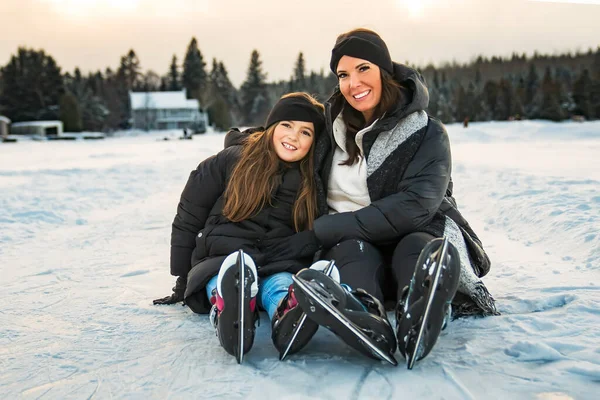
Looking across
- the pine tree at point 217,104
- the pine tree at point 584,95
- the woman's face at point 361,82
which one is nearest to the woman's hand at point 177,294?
the woman's face at point 361,82

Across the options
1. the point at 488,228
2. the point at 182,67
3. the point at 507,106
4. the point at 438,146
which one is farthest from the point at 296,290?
the point at 182,67

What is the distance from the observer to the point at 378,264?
2367 mm

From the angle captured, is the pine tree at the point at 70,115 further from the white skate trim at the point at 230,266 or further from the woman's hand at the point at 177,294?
the white skate trim at the point at 230,266

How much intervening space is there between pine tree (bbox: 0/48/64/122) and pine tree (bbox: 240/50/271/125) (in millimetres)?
25473

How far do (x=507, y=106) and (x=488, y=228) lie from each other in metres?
52.5

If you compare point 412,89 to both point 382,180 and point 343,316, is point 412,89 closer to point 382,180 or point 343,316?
point 382,180

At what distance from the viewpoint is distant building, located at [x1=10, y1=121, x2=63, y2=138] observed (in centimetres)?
4138

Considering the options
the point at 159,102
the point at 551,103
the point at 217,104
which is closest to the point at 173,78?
the point at 159,102

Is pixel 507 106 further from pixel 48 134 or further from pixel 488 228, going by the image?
pixel 488 228

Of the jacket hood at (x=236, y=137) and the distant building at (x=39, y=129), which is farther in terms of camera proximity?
the distant building at (x=39, y=129)

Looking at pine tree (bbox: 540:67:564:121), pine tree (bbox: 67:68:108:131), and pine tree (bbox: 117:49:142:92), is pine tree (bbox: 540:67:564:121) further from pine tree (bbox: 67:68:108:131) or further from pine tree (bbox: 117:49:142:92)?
pine tree (bbox: 117:49:142:92)

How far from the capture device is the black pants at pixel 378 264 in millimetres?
2230

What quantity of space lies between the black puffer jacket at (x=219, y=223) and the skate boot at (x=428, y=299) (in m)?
0.86

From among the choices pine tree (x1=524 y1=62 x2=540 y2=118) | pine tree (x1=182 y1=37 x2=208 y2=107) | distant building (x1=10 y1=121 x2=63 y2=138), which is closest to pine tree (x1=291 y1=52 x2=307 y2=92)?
pine tree (x1=182 y1=37 x2=208 y2=107)
